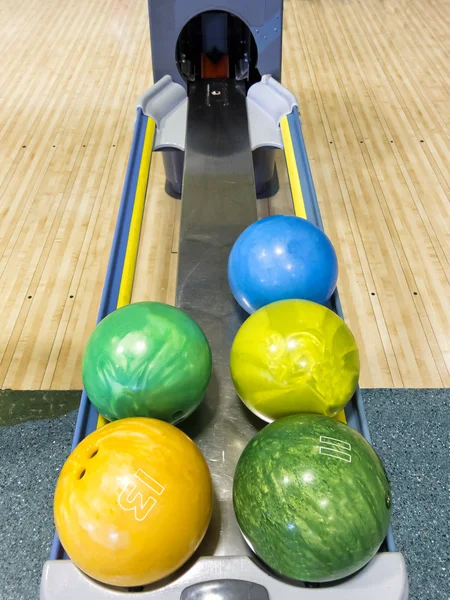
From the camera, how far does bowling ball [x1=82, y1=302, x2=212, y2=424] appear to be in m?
0.96

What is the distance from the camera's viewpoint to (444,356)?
5.78ft

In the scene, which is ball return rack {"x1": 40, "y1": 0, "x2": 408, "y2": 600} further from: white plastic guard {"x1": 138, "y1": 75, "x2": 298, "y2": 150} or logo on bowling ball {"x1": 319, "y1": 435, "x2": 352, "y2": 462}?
logo on bowling ball {"x1": 319, "y1": 435, "x2": 352, "y2": 462}

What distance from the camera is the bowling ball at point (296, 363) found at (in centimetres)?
95

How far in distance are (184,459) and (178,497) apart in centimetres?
6

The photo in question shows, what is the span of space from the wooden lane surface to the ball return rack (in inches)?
17.0

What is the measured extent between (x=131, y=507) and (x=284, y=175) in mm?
2085

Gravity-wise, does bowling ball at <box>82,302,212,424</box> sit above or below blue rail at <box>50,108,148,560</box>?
above

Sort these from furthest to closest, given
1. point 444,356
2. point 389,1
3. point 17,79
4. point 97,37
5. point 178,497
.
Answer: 1. point 389,1
2. point 97,37
3. point 17,79
4. point 444,356
5. point 178,497

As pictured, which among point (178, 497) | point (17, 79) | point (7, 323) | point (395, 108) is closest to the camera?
point (178, 497)

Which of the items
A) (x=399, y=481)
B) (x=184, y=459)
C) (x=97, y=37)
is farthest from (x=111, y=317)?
(x=97, y=37)

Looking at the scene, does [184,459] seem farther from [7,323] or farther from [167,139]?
[167,139]

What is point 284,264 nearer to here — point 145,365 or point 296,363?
point 296,363

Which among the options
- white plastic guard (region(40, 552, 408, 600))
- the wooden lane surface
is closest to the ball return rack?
white plastic guard (region(40, 552, 408, 600))

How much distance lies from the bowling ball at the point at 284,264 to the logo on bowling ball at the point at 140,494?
521 mm
